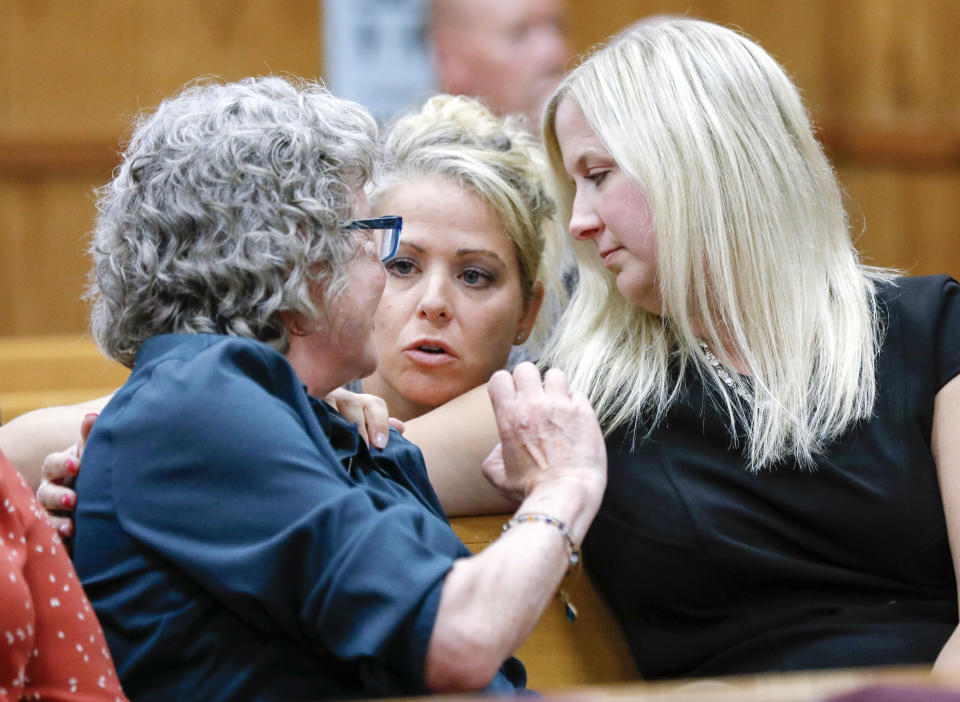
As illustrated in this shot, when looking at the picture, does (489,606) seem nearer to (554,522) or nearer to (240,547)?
(554,522)

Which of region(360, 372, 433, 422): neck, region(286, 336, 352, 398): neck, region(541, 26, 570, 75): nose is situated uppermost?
region(541, 26, 570, 75): nose

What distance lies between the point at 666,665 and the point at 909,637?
1.06 feet

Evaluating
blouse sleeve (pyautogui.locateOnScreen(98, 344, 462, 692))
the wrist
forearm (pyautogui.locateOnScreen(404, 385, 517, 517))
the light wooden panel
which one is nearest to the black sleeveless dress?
forearm (pyautogui.locateOnScreen(404, 385, 517, 517))

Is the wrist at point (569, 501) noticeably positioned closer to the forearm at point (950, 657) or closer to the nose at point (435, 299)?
the forearm at point (950, 657)

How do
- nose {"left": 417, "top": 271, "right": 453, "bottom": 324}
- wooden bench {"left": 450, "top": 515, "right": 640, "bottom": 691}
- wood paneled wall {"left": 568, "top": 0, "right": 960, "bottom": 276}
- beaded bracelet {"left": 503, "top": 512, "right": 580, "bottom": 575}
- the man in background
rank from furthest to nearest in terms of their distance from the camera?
wood paneled wall {"left": 568, "top": 0, "right": 960, "bottom": 276} → the man in background → nose {"left": 417, "top": 271, "right": 453, "bottom": 324} → wooden bench {"left": 450, "top": 515, "right": 640, "bottom": 691} → beaded bracelet {"left": 503, "top": 512, "right": 580, "bottom": 575}

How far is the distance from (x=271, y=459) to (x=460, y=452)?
61 centimetres

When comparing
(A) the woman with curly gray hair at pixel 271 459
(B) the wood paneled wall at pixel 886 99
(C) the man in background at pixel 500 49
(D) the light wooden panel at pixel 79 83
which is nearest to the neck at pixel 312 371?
(A) the woman with curly gray hair at pixel 271 459

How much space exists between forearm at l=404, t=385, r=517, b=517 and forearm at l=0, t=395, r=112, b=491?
19.1 inches

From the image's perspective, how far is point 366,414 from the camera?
60.5 inches

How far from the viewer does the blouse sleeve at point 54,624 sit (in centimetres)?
110

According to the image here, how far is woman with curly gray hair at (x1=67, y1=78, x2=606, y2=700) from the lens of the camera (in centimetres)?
112

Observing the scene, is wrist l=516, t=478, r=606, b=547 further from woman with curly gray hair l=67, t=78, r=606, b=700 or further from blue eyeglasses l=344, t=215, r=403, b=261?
blue eyeglasses l=344, t=215, r=403, b=261

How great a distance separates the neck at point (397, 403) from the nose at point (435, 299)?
15 cm

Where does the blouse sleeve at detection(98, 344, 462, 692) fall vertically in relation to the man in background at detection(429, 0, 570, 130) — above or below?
below
